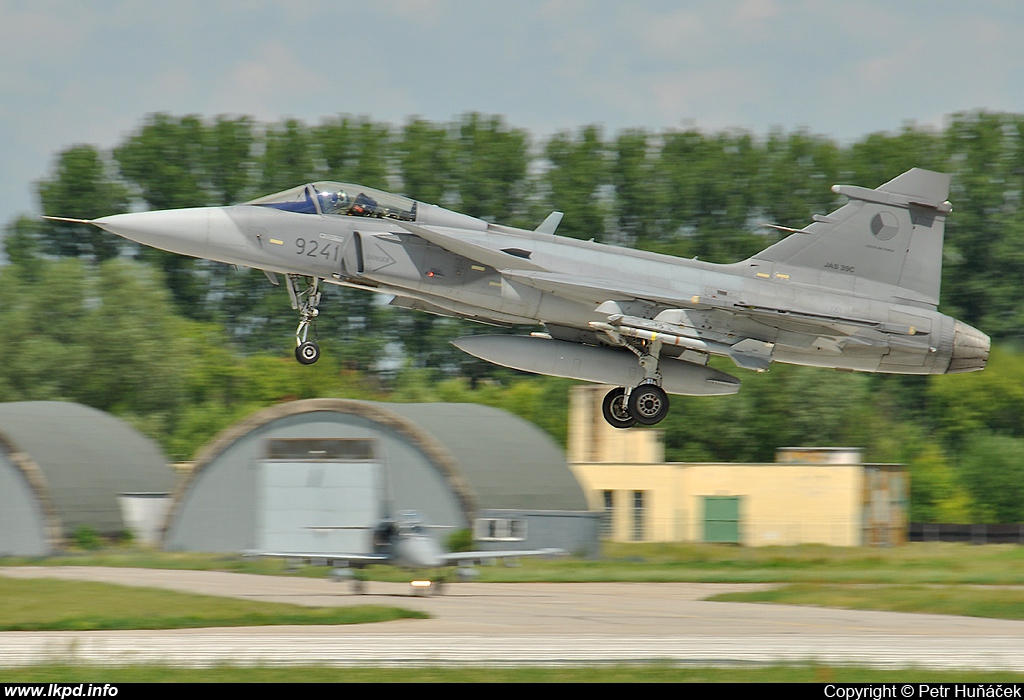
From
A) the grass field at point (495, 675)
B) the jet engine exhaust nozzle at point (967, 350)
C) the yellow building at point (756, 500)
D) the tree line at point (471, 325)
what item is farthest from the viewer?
the tree line at point (471, 325)

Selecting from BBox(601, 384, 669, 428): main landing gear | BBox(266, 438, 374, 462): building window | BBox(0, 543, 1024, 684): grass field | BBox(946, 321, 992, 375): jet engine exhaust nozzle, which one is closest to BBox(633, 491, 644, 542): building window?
BBox(0, 543, 1024, 684): grass field

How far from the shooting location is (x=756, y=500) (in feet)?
124

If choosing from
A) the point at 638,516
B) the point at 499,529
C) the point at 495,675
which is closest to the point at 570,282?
the point at 495,675

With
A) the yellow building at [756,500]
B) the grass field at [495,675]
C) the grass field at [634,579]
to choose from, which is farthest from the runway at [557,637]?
the yellow building at [756,500]

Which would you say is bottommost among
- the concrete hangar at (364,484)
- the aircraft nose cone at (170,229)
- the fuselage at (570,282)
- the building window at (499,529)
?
the building window at (499,529)

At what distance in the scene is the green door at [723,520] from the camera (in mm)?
37906

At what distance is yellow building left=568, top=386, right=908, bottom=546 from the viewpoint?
3666cm

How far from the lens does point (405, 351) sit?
52.1 metres

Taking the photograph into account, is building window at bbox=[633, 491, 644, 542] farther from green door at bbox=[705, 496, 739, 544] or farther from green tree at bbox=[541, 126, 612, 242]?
green tree at bbox=[541, 126, 612, 242]

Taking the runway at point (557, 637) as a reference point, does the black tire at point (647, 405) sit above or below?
above

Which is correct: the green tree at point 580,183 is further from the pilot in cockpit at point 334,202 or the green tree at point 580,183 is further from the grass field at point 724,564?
the pilot in cockpit at point 334,202

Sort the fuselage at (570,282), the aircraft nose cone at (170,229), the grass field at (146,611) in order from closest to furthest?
the aircraft nose cone at (170,229), the fuselage at (570,282), the grass field at (146,611)

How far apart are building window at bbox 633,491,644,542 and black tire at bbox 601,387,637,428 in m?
20.1

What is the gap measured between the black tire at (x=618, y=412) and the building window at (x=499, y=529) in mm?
14129
